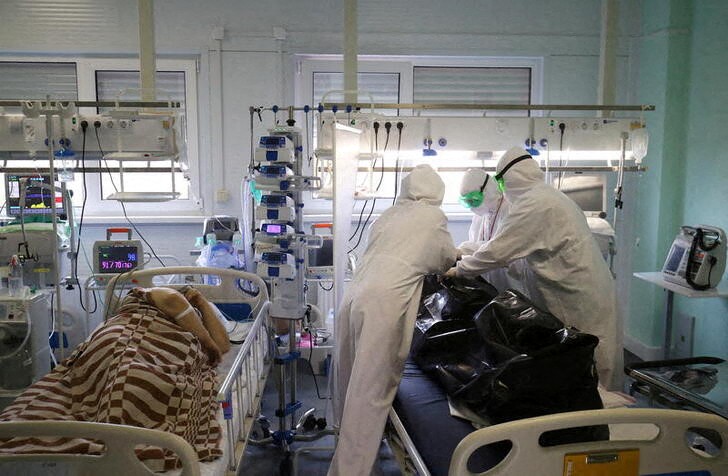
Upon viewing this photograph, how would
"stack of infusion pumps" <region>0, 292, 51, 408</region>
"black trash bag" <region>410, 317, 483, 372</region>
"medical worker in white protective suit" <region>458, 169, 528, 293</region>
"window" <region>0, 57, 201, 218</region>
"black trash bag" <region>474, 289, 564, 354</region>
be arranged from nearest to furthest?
"black trash bag" <region>474, 289, 564, 354</region> → "black trash bag" <region>410, 317, 483, 372</region> → "medical worker in white protective suit" <region>458, 169, 528, 293</region> → "stack of infusion pumps" <region>0, 292, 51, 408</region> → "window" <region>0, 57, 201, 218</region>

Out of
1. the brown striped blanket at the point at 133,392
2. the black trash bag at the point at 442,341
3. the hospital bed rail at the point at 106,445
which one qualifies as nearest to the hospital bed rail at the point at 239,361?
the brown striped blanket at the point at 133,392

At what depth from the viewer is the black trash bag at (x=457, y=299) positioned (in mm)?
2459

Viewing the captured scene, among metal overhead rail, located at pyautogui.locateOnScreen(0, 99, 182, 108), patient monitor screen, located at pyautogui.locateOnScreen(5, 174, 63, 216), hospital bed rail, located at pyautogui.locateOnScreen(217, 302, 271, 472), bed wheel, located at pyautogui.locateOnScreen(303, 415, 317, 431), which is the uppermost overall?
metal overhead rail, located at pyautogui.locateOnScreen(0, 99, 182, 108)

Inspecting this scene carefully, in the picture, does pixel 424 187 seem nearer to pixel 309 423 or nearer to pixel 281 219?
pixel 281 219

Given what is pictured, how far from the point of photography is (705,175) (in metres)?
4.16

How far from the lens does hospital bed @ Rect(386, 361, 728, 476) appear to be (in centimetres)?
146

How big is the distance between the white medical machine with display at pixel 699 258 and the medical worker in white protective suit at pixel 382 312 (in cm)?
201

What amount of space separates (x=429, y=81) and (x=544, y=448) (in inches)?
164

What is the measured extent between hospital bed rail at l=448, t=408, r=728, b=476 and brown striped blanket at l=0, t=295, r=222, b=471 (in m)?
0.90

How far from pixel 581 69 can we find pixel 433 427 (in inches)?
167

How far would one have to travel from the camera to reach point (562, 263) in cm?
281

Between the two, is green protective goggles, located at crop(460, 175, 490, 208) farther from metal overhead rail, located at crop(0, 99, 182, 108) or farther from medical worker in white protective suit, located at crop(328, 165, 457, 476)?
metal overhead rail, located at crop(0, 99, 182, 108)

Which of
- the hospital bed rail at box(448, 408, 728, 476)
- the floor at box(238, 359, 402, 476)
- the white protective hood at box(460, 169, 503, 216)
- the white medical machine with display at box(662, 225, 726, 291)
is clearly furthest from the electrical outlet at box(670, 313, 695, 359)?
the hospital bed rail at box(448, 408, 728, 476)

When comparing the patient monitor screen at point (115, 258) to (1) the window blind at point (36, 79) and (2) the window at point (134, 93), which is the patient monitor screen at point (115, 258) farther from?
(1) the window blind at point (36, 79)
